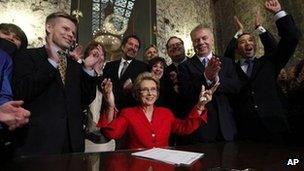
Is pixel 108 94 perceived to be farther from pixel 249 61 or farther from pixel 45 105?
pixel 249 61

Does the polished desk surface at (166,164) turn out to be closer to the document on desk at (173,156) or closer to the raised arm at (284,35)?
the document on desk at (173,156)

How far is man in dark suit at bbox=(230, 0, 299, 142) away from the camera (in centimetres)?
276

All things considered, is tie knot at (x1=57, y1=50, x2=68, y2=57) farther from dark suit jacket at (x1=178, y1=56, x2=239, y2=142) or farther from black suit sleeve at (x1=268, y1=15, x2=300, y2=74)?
black suit sleeve at (x1=268, y1=15, x2=300, y2=74)

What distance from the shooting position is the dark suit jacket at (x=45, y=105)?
206 cm

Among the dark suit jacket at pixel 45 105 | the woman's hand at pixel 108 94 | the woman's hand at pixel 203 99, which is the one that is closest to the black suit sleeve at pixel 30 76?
the dark suit jacket at pixel 45 105

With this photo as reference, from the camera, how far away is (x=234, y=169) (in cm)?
122

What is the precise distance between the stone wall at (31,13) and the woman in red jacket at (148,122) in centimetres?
371

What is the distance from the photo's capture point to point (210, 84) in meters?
2.63

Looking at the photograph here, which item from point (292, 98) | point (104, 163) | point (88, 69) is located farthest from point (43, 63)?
point (292, 98)

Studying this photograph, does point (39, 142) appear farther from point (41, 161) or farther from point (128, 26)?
point (128, 26)

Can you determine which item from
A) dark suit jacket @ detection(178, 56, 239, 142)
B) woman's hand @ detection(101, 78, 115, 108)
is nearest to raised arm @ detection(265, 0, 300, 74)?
dark suit jacket @ detection(178, 56, 239, 142)

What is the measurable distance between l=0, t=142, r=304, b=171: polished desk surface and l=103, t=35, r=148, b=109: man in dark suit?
1546 millimetres

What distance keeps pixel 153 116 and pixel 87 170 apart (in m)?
1.25

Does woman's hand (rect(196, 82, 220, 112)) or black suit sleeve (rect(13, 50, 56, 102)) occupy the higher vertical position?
black suit sleeve (rect(13, 50, 56, 102))
